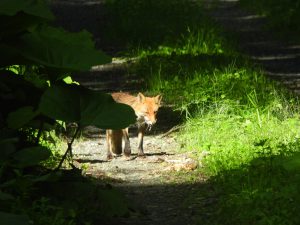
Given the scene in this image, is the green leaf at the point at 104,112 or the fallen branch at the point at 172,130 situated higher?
the green leaf at the point at 104,112

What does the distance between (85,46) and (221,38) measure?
11.1 metres

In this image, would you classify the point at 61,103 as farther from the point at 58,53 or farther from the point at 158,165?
the point at 158,165

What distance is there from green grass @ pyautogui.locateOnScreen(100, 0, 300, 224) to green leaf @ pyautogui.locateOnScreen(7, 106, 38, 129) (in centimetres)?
176

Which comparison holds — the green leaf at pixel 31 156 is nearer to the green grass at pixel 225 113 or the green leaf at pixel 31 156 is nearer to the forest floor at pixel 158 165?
the forest floor at pixel 158 165

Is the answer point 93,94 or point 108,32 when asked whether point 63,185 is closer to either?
point 93,94

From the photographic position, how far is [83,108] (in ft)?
19.5

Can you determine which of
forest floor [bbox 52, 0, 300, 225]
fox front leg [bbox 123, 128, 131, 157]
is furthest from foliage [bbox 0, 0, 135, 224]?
fox front leg [bbox 123, 128, 131, 157]

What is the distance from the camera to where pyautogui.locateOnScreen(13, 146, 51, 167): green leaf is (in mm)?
5637

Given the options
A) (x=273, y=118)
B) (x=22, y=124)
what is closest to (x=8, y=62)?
(x=22, y=124)

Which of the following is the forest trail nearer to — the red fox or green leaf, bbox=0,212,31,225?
the red fox

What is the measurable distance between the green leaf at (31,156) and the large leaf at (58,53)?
0.65 meters

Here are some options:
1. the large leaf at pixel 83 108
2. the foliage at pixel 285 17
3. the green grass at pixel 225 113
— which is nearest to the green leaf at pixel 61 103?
the large leaf at pixel 83 108

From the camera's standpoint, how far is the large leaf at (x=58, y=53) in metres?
5.94

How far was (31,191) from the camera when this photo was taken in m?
5.84
